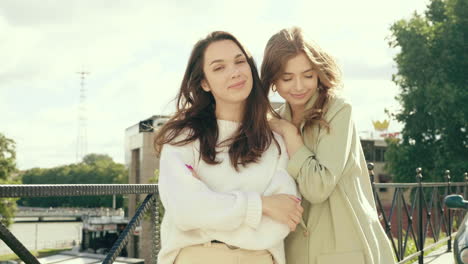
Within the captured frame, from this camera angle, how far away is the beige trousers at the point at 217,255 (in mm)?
2041

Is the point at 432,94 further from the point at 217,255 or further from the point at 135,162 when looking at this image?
the point at 135,162

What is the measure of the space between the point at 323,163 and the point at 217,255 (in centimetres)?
55

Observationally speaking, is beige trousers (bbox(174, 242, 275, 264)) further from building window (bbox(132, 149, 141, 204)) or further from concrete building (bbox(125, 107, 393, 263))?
building window (bbox(132, 149, 141, 204))

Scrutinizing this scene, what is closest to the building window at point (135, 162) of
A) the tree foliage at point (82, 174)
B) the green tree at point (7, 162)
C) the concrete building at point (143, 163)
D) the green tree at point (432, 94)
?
the concrete building at point (143, 163)

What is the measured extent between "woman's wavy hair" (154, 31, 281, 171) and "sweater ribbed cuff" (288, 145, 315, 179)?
9cm

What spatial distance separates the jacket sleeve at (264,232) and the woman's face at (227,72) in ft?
1.21

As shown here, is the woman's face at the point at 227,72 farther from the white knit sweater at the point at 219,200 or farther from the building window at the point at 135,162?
the building window at the point at 135,162

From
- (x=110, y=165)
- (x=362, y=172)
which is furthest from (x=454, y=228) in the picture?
(x=110, y=165)

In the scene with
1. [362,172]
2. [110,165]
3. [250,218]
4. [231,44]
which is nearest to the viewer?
[250,218]

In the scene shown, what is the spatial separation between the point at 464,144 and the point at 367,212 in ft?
77.0

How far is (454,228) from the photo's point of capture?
42.8 feet

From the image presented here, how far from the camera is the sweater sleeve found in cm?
196

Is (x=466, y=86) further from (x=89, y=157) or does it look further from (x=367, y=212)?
(x=89, y=157)

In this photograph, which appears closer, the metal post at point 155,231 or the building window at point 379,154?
the metal post at point 155,231
